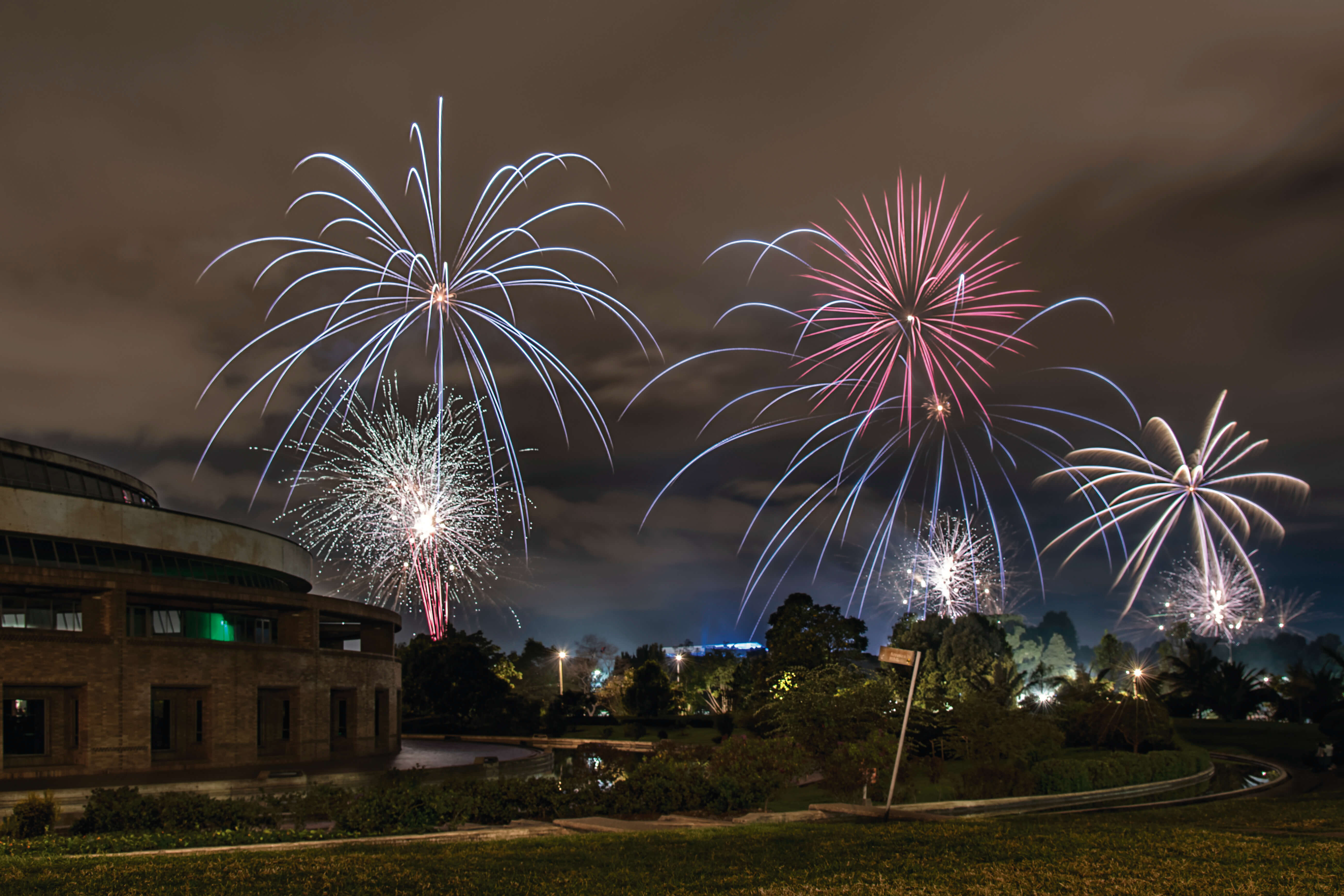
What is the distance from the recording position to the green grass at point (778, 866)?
984 centimetres

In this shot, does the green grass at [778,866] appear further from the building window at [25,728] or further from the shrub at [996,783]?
the building window at [25,728]

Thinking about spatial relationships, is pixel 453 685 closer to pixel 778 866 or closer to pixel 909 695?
pixel 909 695

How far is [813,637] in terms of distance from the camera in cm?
6462

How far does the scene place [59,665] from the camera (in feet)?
98.9

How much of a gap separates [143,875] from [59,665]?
23.7 metres

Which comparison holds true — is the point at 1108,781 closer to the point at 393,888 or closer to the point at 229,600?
the point at 393,888

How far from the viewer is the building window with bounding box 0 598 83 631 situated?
32281mm

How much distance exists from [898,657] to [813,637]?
48385mm

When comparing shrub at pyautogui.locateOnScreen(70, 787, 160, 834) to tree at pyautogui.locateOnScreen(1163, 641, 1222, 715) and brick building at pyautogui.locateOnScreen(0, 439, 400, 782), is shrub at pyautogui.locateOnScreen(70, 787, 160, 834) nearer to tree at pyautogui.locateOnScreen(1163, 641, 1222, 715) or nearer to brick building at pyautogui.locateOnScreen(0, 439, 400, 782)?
brick building at pyautogui.locateOnScreen(0, 439, 400, 782)

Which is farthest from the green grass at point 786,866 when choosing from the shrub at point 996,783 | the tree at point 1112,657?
the tree at point 1112,657

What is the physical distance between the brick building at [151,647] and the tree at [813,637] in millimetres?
27923

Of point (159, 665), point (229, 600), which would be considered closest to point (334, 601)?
point (229, 600)

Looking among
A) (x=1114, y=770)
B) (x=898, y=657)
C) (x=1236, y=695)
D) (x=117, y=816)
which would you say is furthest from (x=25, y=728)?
(x=1236, y=695)

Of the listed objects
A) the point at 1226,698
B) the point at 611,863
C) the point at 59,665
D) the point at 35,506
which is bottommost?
the point at 1226,698
